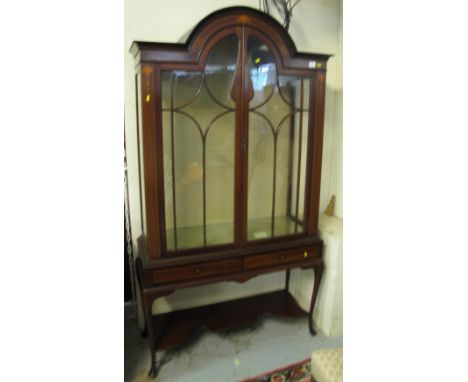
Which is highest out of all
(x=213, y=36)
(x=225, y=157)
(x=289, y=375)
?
(x=213, y=36)

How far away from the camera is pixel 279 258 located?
168cm

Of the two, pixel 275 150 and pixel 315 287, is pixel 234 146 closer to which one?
pixel 275 150

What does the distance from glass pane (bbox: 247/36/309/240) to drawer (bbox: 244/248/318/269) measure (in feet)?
0.34

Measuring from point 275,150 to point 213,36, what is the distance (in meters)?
0.65

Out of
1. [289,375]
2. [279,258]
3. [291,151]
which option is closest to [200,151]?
[291,151]

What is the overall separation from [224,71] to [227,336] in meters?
1.51

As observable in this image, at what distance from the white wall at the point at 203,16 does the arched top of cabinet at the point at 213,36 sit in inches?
9.0

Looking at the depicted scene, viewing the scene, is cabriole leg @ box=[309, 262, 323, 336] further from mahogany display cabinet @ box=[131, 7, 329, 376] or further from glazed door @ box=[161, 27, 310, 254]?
glazed door @ box=[161, 27, 310, 254]

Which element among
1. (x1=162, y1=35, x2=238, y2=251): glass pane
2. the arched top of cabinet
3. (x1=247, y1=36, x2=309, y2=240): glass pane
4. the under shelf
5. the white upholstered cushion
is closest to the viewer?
the white upholstered cushion

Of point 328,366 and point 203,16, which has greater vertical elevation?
point 203,16

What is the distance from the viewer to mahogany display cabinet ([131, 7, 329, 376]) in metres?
1.37

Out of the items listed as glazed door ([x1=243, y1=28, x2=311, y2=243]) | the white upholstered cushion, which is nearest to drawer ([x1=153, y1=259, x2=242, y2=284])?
glazed door ([x1=243, y1=28, x2=311, y2=243])

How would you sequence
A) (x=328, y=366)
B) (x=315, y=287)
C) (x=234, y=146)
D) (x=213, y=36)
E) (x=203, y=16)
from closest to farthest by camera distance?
1. (x=328, y=366)
2. (x=213, y=36)
3. (x=234, y=146)
4. (x=203, y=16)
5. (x=315, y=287)
